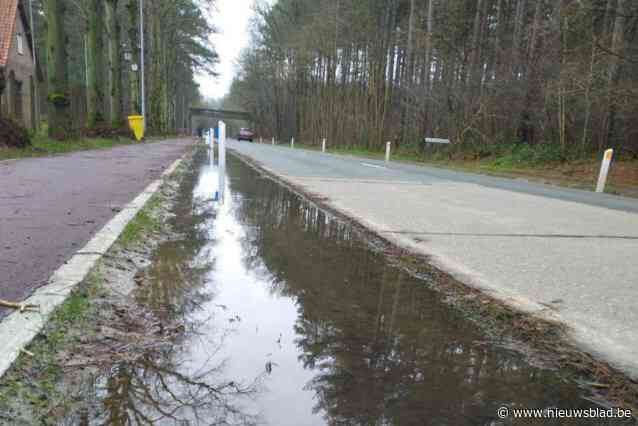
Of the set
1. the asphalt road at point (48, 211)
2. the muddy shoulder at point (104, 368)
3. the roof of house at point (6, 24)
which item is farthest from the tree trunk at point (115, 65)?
the muddy shoulder at point (104, 368)

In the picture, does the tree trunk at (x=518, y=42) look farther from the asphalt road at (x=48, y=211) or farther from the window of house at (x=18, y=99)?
the window of house at (x=18, y=99)

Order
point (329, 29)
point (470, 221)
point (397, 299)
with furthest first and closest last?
1. point (329, 29)
2. point (470, 221)
3. point (397, 299)

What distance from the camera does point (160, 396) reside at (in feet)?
6.03

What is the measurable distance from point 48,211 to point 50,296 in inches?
117

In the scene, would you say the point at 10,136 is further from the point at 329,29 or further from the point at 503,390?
the point at 329,29

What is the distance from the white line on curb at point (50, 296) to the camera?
6.32 ft

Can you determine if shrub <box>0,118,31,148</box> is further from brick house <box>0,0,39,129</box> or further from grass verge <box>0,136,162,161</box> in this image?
brick house <box>0,0,39,129</box>

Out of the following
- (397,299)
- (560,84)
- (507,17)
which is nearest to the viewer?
(397,299)

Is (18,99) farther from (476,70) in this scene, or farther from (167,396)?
(167,396)

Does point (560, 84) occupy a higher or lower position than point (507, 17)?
lower

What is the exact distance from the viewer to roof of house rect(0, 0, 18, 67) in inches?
998

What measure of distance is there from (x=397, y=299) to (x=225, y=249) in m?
1.85

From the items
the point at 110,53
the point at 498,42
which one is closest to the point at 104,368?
the point at 498,42

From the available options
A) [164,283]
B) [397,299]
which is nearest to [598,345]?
[397,299]
